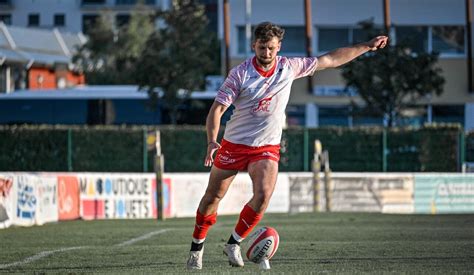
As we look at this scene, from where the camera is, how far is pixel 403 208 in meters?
29.6

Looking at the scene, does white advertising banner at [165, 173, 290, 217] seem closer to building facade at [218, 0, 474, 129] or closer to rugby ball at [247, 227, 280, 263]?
rugby ball at [247, 227, 280, 263]

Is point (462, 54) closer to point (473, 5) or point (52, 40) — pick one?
point (473, 5)

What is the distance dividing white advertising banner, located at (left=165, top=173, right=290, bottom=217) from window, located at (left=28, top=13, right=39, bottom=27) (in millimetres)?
68030

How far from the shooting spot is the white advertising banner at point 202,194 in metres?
26.9

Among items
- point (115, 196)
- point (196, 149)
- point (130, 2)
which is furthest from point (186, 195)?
point (130, 2)

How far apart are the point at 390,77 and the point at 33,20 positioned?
5628 centimetres

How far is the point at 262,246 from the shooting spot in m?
10.1

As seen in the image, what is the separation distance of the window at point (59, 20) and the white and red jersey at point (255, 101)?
282 feet

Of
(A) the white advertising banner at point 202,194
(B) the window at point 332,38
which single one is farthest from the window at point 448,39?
(A) the white advertising banner at point 202,194

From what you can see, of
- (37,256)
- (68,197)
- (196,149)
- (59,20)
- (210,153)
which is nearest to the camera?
(210,153)

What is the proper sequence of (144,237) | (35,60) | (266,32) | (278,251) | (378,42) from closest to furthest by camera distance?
(266,32) < (378,42) < (278,251) < (144,237) < (35,60)

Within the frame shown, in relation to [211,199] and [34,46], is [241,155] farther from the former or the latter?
[34,46]

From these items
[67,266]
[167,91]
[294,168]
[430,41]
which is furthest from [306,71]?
[430,41]

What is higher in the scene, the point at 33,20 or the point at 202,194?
the point at 33,20
